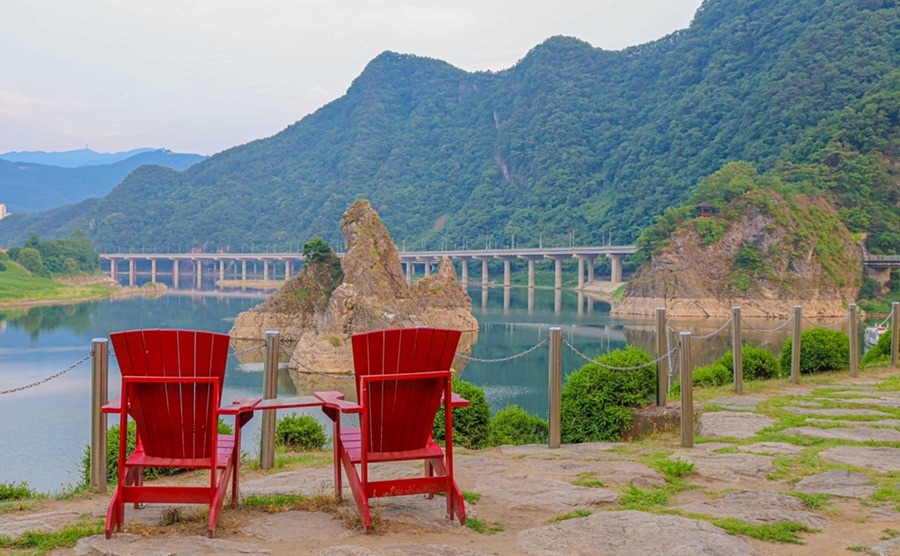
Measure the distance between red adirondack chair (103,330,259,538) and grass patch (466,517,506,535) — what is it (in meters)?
1.39

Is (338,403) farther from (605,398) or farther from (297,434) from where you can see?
(605,398)

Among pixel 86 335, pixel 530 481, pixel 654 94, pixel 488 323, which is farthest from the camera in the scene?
pixel 654 94

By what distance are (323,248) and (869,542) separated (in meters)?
43.9

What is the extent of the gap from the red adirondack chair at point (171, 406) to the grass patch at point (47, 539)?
0.58ft

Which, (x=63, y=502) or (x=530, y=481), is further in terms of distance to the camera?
(x=530, y=481)

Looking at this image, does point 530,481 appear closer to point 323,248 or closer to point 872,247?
point 323,248

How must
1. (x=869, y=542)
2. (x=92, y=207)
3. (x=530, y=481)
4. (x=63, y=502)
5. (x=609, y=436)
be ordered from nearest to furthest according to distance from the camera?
(x=869, y=542) < (x=63, y=502) < (x=530, y=481) < (x=609, y=436) < (x=92, y=207)

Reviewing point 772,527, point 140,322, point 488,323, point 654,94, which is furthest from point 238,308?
point 654,94

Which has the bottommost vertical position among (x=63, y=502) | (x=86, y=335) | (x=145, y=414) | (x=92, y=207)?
(x=86, y=335)

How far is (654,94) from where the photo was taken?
125m

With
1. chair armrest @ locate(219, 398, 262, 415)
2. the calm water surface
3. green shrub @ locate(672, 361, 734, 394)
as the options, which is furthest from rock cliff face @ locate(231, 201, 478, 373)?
chair armrest @ locate(219, 398, 262, 415)

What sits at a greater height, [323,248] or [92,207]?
[92,207]

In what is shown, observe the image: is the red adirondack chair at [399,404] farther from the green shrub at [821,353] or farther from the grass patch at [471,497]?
the green shrub at [821,353]

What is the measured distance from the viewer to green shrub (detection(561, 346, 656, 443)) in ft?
27.3
